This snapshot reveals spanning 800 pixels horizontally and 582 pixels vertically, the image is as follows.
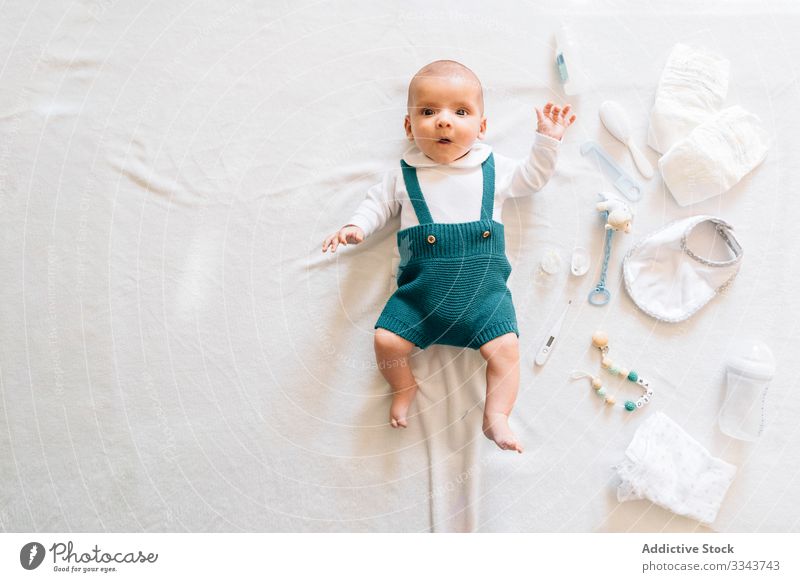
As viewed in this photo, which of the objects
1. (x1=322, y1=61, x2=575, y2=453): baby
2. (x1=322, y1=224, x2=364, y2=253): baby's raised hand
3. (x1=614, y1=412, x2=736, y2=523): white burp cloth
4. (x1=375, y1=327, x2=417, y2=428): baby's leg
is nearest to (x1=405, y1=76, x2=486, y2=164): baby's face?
(x1=322, y1=61, x2=575, y2=453): baby

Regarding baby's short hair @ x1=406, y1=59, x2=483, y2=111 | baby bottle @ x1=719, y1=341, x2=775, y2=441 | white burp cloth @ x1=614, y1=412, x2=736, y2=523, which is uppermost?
baby's short hair @ x1=406, y1=59, x2=483, y2=111

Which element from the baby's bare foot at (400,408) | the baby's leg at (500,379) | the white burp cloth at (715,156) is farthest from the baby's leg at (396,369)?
the white burp cloth at (715,156)

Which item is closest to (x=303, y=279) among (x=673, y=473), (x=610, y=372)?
(x=610, y=372)

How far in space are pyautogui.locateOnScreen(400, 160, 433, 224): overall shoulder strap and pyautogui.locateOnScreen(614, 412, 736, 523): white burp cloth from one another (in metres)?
0.41

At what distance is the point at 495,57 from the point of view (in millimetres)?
938

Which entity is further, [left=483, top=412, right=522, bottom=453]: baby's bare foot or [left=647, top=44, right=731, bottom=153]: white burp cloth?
[left=647, top=44, right=731, bottom=153]: white burp cloth

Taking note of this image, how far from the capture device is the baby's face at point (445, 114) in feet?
2.69

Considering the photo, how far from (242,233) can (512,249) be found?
1.28ft

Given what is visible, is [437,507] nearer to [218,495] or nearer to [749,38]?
[218,495]

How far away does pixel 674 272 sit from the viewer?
2.95 feet

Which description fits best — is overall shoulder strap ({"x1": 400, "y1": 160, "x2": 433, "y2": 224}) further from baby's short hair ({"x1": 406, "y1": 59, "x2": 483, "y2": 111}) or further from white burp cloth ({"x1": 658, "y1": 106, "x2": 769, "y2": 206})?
white burp cloth ({"x1": 658, "y1": 106, "x2": 769, "y2": 206})

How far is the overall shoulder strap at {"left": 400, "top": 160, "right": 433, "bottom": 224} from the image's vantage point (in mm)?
843

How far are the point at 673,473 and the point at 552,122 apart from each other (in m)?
0.50
